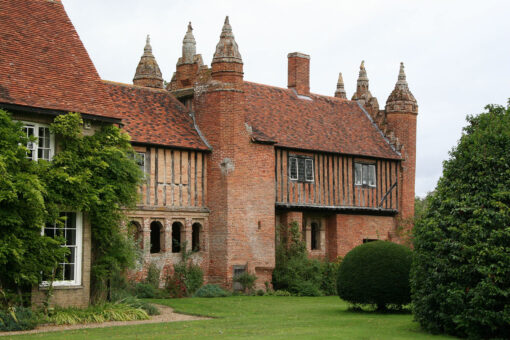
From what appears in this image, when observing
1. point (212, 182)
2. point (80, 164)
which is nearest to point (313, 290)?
point (212, 182)

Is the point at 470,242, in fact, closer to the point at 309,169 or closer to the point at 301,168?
the point at 301,168

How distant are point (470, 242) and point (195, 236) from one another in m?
15.9

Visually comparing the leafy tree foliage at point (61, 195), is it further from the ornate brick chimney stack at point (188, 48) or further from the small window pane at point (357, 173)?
the small window pane at point (357, 173)

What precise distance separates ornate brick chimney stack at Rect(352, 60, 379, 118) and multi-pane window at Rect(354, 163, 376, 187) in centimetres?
400

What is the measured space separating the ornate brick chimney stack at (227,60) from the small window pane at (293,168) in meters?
4.39

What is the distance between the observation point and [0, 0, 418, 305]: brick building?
21578mm

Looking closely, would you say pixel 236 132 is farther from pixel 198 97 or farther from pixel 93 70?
pixel 93 70

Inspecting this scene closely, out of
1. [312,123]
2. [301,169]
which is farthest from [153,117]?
[312,123]

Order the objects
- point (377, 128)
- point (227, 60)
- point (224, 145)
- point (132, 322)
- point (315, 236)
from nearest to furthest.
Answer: point (132, 322) < point (224, 145) < point (227, 60) < point (315, 236) < point (377, 128)

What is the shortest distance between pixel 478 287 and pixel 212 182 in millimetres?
15426

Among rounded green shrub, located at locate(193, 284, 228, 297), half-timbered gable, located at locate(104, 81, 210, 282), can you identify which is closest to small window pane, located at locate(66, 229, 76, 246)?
half-timbered gable, located at locate(104, 81, 210, 282)

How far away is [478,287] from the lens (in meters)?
15.6

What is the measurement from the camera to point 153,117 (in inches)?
1166

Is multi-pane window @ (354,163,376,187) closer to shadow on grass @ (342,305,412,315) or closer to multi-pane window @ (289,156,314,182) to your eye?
multi-pane window @ (289,156,314,182)
